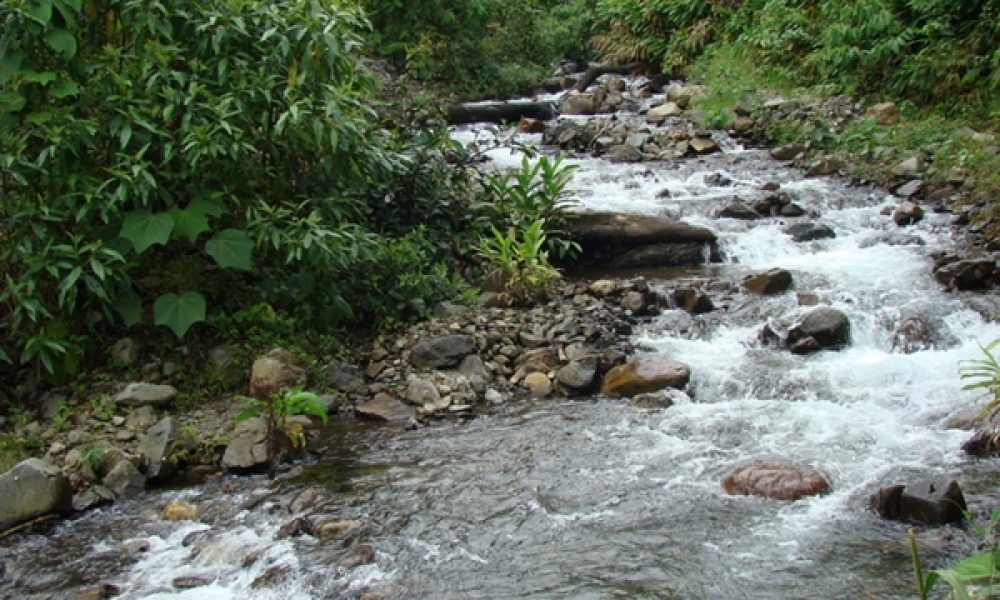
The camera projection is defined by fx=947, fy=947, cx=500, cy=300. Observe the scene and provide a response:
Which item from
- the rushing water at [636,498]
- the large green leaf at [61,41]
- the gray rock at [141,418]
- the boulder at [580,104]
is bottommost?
the rushing water at [636,498]

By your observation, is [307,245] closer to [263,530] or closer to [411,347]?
[411,347]

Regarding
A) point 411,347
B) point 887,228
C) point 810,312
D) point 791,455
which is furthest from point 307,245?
point 887,228

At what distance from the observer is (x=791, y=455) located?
19.1 feet

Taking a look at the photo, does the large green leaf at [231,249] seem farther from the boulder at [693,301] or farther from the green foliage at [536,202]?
the boulder at [693,301]

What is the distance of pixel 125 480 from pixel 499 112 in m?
11.6

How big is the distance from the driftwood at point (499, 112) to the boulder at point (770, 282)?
803 centimetres

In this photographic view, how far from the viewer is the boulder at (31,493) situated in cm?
539

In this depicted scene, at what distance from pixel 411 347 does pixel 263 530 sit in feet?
8.77

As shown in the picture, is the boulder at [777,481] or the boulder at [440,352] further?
the boulder at [440,352]

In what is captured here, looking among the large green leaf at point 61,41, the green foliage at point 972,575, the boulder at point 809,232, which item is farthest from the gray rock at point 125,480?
the boulder at point 809,232

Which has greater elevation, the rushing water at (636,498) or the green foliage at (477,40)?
the green foliage at (477,40)

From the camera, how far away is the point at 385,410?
6992 millimetres

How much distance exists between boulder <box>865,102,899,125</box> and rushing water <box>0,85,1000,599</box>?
17.0 ft

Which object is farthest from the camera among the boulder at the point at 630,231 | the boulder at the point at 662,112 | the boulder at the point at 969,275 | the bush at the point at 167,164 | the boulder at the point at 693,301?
the boulder at the point at 662,112
